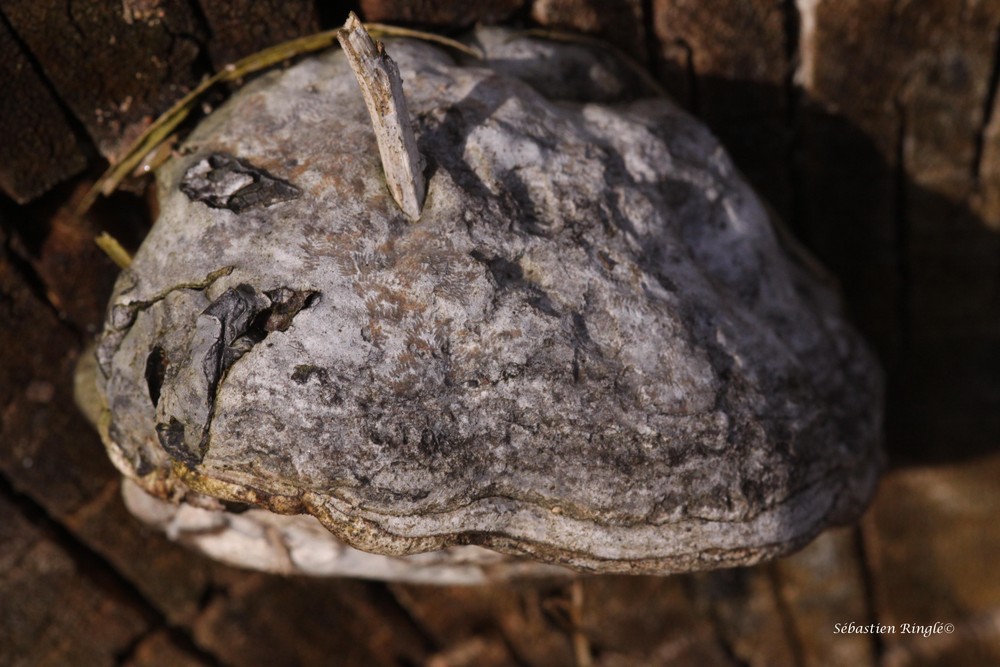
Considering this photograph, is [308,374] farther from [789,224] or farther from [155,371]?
[789,224]

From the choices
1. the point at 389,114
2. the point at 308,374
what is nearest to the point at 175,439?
the point at 308,374

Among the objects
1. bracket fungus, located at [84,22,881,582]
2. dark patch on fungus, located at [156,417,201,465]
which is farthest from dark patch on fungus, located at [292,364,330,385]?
dark patch on fungus, located at [156,417,201,465]

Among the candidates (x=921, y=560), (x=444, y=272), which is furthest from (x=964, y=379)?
(x=444, y=272)

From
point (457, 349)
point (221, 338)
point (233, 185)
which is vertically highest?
point (233, 185)

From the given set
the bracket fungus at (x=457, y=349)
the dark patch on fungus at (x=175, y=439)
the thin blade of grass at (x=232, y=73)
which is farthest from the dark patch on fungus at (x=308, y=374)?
the thin blade of grass at (x=232, y=73)

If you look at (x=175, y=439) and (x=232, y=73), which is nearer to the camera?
(x=175, y=439)

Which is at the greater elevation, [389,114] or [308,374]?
[389,114]

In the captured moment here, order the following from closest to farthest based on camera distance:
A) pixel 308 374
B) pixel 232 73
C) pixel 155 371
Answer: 1. pixel 308 374
2. pixel 155 371
3. pixel 232 73

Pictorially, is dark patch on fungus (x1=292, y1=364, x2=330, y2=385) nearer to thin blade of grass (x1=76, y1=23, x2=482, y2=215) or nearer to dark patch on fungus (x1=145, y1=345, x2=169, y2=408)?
dark patch on fungus (x1=145, y1=345, x2=169, y2=408)
